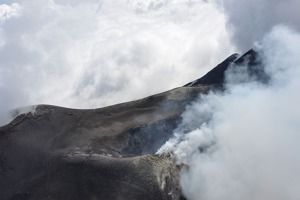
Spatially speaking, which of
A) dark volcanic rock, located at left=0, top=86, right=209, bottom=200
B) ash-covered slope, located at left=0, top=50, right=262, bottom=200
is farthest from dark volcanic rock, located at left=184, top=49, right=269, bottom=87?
dark volcanic rock, located at left=0, top=86, right=209, bottom=200

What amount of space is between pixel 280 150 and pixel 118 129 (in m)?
33.8

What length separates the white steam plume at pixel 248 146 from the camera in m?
54.4

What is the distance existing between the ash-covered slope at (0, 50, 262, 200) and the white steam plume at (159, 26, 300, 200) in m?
4.43

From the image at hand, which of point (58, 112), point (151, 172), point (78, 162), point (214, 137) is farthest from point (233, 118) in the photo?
point (58, 112)

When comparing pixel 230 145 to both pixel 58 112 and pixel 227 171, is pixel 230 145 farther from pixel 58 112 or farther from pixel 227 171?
pixel 58 112

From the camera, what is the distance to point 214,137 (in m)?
66.9

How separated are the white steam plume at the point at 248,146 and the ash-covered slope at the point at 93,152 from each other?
14.5 ft

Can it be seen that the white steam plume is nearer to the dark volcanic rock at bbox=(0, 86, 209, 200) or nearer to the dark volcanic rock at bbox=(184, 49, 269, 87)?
the dark volcanic rock at bbox=(0, 86, 209, 200)

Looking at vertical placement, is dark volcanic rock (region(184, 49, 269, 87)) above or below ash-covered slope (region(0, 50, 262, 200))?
above

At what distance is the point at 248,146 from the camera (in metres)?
61.0

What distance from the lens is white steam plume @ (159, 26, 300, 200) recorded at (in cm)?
5438

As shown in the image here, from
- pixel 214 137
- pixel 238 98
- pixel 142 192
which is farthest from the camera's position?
pixel 238 98

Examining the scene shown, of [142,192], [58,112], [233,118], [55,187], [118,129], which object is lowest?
[142,192]

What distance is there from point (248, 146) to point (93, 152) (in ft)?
81.5
